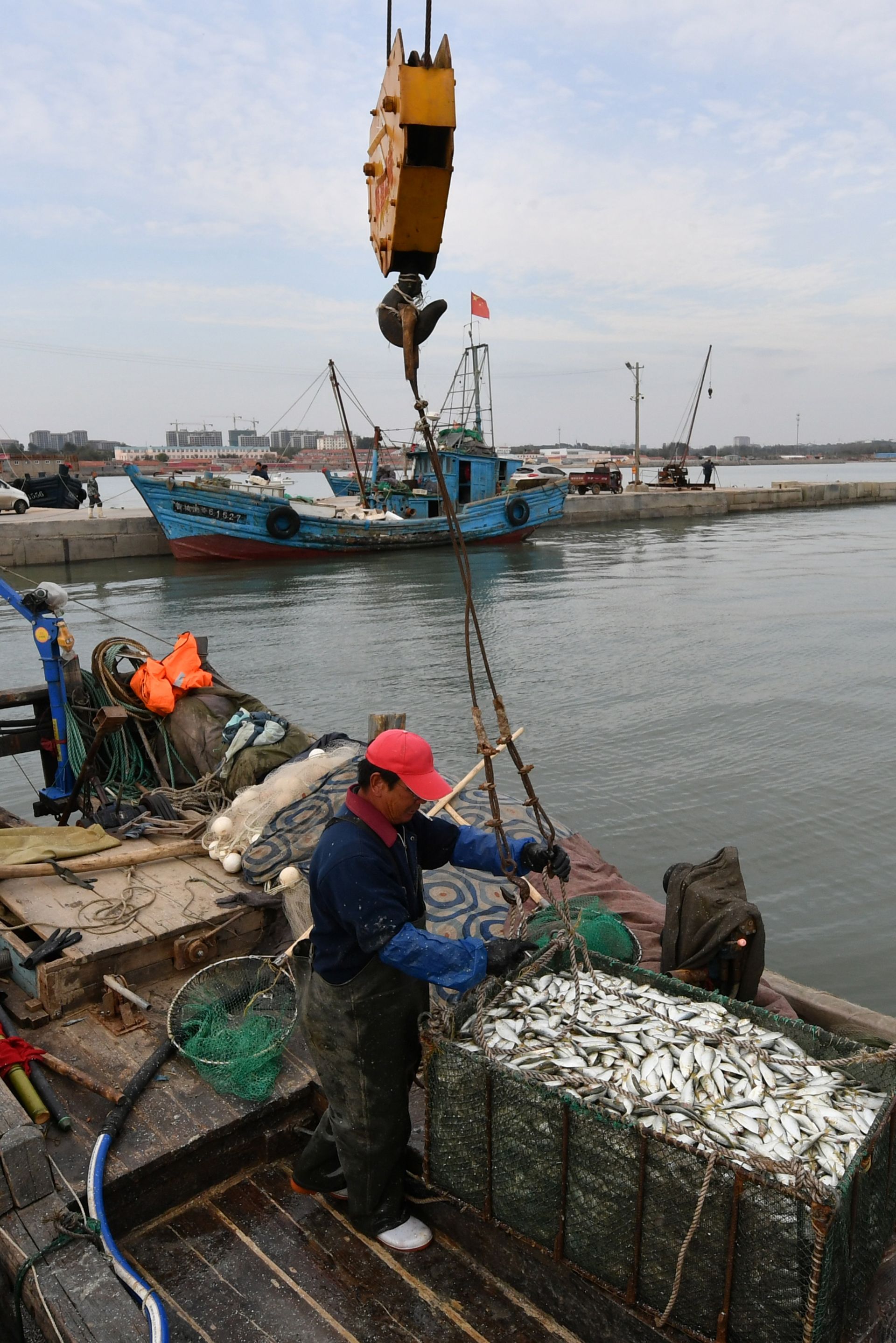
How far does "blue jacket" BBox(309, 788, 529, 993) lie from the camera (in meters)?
2.78

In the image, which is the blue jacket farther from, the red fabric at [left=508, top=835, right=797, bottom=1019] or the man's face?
the red fabric at [left=508, top=835, right=797, bottom=1019]

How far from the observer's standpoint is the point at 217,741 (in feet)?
22.7

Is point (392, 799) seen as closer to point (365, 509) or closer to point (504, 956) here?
point (504, 956)

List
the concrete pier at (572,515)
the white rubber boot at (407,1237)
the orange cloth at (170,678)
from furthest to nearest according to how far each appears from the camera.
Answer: the concrete pier at (572,515) < the orange cloth at (170,678) < the white rubber boot at (407,1237)

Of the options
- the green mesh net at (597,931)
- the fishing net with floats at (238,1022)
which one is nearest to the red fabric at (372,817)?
the fishing net with floats at (238,1022)

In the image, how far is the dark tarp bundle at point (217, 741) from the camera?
638 cm

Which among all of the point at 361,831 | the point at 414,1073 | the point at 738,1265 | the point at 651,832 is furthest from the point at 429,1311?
the point at 651,832

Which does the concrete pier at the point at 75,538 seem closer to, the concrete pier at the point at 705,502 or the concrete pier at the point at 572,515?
the concrete pier at the point at 572,515

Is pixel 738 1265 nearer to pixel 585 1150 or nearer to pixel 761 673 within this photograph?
pixel 585 1150

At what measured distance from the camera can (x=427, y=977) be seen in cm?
284

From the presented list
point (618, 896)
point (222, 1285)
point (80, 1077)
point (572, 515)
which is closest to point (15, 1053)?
point (80, 1077)

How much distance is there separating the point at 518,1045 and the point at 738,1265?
0.87m

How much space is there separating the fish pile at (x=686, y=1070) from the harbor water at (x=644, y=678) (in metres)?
3.86

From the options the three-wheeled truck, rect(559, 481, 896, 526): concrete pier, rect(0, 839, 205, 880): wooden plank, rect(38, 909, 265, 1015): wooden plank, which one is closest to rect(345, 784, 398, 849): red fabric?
rect(38, 909, 265, 1015): wooden plank
